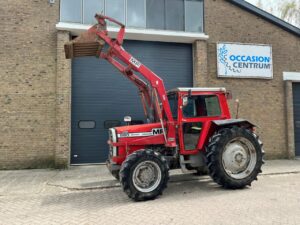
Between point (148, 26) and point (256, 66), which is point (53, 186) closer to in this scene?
point (148, 26)

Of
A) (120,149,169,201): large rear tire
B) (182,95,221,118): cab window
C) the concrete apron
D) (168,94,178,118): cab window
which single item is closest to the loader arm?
(168,94,178,118): cab window

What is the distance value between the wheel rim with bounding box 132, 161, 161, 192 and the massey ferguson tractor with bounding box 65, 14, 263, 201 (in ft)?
1.33

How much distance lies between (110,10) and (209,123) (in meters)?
7.23

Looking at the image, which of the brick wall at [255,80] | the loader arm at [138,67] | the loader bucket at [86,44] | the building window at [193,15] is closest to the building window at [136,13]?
A: the building window at [193,15]

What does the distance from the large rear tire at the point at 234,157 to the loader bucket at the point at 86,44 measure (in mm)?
3685

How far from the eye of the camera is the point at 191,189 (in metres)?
7.60

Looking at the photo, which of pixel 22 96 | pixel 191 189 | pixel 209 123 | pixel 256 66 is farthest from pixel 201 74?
pixel 22 96

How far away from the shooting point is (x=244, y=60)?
1327 cm

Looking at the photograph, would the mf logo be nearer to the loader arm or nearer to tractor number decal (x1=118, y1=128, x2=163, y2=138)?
tractor number decal (x1=118, y1=128, x2=163, y2=138)

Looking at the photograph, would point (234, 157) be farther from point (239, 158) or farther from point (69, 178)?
point (69, 178)

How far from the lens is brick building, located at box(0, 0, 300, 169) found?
448 inches

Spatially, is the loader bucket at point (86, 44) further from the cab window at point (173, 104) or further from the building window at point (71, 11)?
the building window at point (71, 11)

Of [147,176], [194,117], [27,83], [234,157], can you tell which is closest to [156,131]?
[194,117]

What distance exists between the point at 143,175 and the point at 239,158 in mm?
2536
